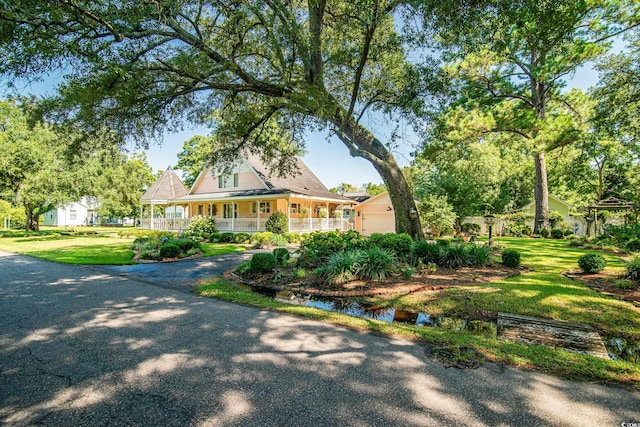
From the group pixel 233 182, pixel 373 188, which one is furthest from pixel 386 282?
pixel 373 188

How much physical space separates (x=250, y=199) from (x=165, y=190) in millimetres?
10399

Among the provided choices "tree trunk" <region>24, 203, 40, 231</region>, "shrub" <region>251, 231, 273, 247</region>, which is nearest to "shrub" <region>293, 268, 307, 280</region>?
"shrub" <region>251, 231, 273, 247</region>

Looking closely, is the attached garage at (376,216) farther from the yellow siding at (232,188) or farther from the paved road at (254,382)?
the paved road at (254,382)

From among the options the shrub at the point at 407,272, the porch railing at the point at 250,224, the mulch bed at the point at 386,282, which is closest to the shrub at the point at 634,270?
the mulch bed at the point at 386,282

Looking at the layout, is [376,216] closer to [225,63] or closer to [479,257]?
[479,257]

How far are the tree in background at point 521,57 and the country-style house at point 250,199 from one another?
11.0m

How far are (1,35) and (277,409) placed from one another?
794cm

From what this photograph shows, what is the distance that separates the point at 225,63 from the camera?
834 cm

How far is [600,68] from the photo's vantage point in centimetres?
1255

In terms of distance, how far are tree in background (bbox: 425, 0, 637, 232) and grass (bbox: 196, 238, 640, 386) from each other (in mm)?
5618

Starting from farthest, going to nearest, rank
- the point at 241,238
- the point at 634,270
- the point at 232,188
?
the point at 232,188, the point at 241,238, the point at 634,270

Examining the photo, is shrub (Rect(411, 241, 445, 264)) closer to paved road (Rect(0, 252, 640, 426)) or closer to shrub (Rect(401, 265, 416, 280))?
shrub (Rect(401, 265, 416, 280))

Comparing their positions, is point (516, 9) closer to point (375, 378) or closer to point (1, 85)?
point (375, 378)

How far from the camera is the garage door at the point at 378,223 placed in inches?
954
